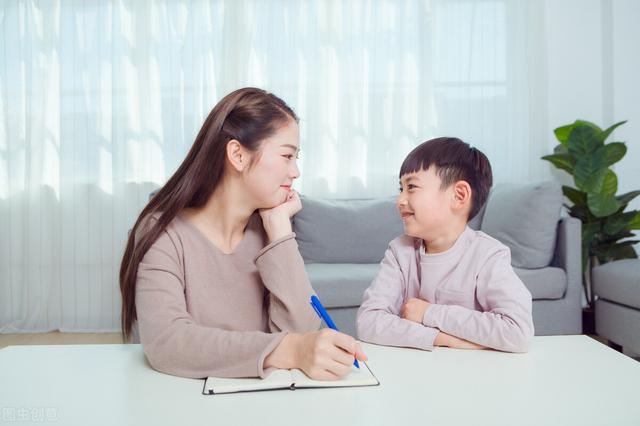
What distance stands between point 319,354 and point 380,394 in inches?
3.8

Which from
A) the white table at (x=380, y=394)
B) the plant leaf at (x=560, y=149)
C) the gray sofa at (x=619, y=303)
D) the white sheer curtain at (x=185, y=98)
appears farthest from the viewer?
the white sheer curtain at (x=185, y=98)

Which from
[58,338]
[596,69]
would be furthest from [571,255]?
[58,338]

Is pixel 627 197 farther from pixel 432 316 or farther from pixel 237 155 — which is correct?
pixel 237 155

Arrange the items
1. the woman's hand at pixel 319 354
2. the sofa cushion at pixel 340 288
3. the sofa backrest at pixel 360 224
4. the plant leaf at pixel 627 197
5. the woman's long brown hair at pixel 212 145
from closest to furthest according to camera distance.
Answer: the woman's hand at pixel 319 354 < the woman's long brown hair at pixel 212 145 < the sofa cushion at pixel 340 288 < the sofa backrest at pixel 360 224 < the plant leaf at pixel 627 197

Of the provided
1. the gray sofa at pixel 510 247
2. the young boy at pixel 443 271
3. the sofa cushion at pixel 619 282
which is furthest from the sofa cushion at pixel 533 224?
the young boy at pixel 443 271

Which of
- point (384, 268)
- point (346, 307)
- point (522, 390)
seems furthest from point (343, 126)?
point (522, 390)

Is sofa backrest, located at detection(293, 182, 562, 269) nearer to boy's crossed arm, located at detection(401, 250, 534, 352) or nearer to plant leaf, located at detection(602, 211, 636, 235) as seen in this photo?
plant leaf, located at detection(602, 211, 636, 235)

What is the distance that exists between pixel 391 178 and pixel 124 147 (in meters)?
1.69

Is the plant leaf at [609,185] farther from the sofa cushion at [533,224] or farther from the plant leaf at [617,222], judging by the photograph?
the sofa cushion at [533,224]

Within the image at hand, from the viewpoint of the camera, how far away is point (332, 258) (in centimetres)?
294

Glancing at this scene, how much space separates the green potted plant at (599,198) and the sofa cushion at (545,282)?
1.66ft

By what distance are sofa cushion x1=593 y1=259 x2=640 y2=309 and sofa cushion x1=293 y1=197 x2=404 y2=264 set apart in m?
1.00

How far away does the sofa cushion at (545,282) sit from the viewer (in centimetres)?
245

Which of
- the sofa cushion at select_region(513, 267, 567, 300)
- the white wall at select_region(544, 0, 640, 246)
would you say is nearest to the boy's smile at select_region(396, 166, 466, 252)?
the sofa cushion at select_region(513, 267, 567, 300)
